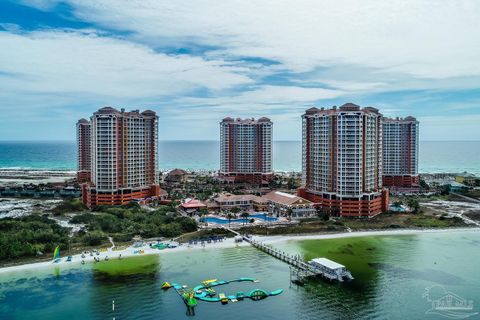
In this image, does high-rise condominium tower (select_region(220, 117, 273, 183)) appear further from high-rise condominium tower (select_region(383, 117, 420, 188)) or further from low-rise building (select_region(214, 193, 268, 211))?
low-rise building (select_region(214, 193, 268, 211))

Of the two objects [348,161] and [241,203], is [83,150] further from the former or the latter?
[348,161]

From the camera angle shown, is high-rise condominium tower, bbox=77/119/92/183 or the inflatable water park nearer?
the inflatable water park

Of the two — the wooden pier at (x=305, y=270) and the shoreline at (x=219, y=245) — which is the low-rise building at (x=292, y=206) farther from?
the wooden pier at (x=305, y=270)

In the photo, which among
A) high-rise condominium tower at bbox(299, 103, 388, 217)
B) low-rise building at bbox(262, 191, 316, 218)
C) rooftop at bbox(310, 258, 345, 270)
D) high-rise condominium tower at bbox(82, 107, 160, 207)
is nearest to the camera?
rooftop at bbox(310, 258, 345, 270)

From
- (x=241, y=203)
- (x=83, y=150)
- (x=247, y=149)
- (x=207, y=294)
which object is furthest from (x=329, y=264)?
(x=83, y=150)

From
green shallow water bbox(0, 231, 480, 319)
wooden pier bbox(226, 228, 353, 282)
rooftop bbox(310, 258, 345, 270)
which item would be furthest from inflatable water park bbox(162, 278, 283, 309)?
rooftop bbox(310, 258, 345, 270)

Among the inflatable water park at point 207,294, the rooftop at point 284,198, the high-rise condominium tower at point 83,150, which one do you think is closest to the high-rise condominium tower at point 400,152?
the rooftop at point 284,198

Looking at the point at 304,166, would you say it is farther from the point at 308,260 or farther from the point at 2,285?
A: the point at 2,285
